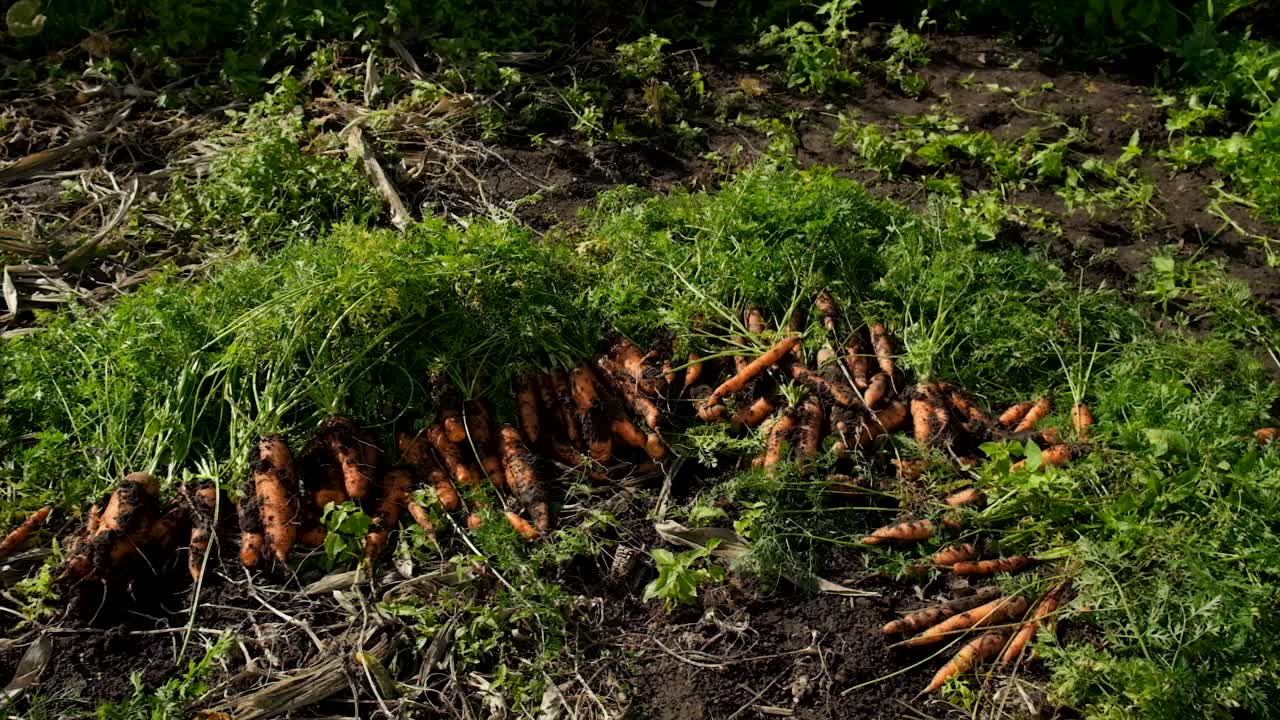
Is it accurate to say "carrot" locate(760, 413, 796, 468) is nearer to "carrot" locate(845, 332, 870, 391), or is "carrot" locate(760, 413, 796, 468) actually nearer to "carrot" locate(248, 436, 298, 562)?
"carrot" locate(845, 332, 870, 391)

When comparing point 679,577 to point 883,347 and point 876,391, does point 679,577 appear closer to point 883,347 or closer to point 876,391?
point 876,391

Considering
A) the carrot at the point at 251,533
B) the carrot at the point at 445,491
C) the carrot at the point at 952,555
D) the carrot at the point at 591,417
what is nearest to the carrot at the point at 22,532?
the carrot at the point at 251,533

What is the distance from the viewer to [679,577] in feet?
11.0

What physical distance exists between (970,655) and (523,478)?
5.10 ft

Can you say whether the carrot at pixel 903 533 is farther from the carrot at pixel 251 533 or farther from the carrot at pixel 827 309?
the carrot at pixel 251 533

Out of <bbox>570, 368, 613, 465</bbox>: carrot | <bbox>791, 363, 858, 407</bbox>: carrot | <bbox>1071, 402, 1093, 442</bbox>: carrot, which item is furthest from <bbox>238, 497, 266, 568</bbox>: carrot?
<bbox>1071, 402, 1093, 442</bbox>: carrot

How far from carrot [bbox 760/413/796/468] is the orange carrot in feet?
0.26

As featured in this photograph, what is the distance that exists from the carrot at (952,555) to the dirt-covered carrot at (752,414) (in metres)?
0.82

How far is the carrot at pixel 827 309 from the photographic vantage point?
4.12m

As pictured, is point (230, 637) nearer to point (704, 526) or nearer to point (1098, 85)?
point (704, 526)

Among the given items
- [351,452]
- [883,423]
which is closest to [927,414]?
[883,423]

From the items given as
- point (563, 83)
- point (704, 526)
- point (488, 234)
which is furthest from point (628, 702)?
point (563, 83)

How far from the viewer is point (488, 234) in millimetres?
4164

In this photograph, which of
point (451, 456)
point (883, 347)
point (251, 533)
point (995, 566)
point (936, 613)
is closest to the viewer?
point (936, 613)
